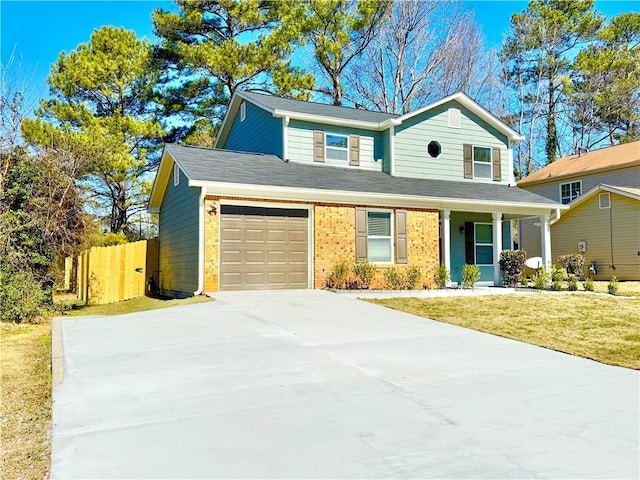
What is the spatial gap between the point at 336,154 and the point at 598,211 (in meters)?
12.8

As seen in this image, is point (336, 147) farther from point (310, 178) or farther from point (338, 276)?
point (338, 276)

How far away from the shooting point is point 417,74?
3133 cm

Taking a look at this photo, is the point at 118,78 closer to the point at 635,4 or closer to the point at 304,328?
the point at 304,328

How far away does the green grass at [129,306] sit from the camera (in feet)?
39.2

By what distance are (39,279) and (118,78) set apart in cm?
1573

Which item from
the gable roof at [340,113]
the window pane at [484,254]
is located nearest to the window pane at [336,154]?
the gable roof at [340,113]

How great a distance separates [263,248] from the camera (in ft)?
43.8

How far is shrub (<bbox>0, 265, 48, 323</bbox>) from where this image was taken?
10188 mm

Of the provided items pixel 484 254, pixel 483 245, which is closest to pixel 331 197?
pixel 483 245

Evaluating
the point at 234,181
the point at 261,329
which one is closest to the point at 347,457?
the point at 261,329

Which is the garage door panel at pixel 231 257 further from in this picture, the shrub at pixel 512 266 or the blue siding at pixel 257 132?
the shrub at pixel 512 266

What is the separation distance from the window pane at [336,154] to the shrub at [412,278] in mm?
4592

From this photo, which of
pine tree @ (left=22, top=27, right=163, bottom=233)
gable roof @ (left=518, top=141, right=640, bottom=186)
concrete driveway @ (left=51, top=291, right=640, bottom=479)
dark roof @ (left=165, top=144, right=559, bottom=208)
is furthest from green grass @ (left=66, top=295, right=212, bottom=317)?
gable roof @ (left=518, top=141, right=640, bottom=186)

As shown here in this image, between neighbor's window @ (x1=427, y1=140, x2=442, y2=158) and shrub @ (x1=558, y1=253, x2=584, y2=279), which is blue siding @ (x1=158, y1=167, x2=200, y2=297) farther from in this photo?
shrub @ (x1=558, y1=253, x2=584, y2=279)
